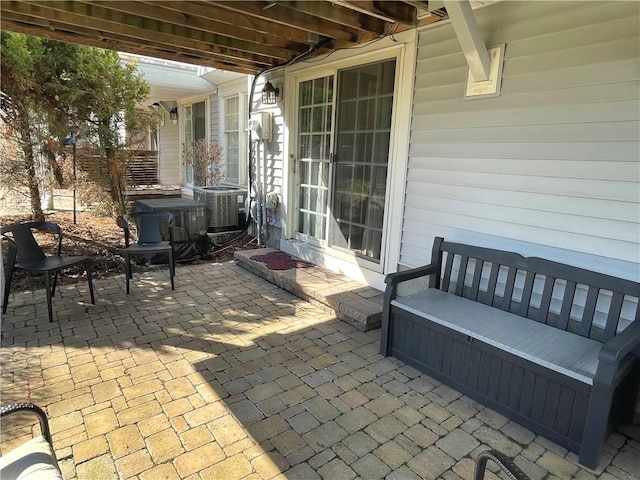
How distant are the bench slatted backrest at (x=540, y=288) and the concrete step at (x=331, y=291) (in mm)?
648

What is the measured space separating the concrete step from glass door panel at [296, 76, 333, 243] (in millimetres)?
619

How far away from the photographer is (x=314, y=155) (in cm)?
471

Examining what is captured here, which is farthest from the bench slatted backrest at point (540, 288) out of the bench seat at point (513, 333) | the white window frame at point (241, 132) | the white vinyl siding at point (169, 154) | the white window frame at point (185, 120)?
the white vinyl siding at point (169, 154)

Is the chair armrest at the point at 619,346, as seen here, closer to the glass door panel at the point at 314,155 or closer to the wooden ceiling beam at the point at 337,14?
the wooden ceiling beam at the point at 337,14

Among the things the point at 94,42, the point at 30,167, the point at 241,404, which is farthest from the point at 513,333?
the point at 30,167

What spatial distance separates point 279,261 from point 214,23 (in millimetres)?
2573

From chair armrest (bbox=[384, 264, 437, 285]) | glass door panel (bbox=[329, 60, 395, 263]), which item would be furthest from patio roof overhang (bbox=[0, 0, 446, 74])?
chair armrest (bbox=[384, 264, 437, 285])

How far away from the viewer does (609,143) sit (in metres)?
2.29

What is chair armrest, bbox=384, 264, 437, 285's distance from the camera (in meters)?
2.78

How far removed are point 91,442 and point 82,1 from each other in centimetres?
304

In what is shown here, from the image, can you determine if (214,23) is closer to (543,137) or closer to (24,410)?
(543,137)

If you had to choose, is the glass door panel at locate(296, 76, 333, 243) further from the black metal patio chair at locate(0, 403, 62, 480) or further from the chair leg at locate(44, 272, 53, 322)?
the black metal patio chair at locate(0, 403, 62, 480)

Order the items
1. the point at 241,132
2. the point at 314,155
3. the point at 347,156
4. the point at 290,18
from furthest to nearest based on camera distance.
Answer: the point at 241,132 → the point at 314,155 → the point at 347,156 → the point at 290,18

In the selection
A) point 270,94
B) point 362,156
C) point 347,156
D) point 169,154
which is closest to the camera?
point 362,156
